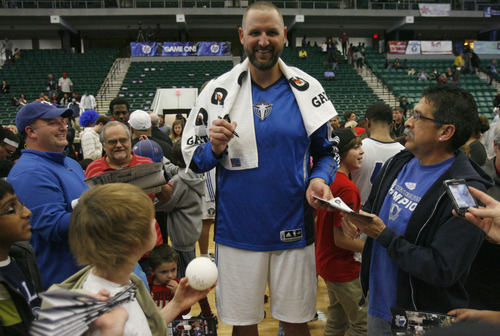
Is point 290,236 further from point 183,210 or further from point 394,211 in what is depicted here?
point 183,210

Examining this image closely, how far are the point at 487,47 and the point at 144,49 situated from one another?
18360 mm

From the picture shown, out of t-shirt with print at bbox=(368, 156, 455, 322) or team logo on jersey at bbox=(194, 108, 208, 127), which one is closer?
t-shirt with print at bbox=(368, 156, 455, 322)

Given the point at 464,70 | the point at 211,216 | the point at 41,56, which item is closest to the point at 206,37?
the point at 41,56

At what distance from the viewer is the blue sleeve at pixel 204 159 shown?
191 centimetres

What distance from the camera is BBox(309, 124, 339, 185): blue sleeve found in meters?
1.97

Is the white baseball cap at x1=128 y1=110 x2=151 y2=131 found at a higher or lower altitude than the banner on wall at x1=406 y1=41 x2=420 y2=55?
lower

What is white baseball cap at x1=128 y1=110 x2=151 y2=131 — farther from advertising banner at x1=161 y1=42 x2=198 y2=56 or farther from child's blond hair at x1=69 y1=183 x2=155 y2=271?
advertising banner at x1=161 y1=42 x2=198 y2=56

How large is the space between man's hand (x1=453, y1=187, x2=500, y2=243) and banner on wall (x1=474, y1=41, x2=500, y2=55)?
24441mm

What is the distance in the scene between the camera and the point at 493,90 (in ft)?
60.1

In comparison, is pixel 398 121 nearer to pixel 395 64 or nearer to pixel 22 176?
pixel 22 176

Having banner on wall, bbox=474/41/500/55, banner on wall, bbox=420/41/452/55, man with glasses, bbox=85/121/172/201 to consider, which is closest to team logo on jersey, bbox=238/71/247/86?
man with glasses, bbox=85/121/172/201

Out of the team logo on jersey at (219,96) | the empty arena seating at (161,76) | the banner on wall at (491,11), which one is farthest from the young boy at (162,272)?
the banner on wall at (491,11)

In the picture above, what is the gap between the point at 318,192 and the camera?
1.82m

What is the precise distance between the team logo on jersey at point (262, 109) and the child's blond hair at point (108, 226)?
2.76ft
